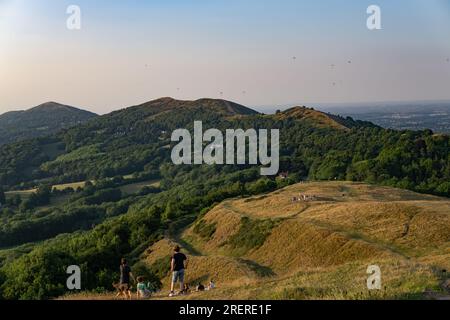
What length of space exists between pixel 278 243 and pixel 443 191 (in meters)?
A: 55.1

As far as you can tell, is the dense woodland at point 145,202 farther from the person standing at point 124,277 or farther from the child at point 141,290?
the child at point 141,290

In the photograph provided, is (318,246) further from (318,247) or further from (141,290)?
(141,290)

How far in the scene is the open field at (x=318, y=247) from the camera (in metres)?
19.0

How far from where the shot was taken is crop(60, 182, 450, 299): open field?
1905 cm
